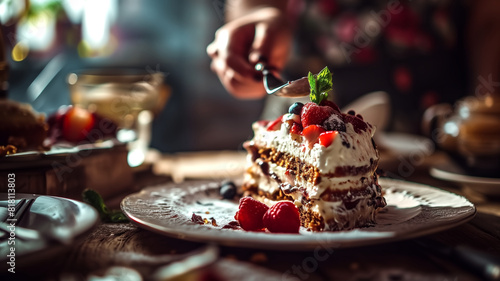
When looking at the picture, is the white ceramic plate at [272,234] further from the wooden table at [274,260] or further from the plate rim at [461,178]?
the plate rim at [461,178]

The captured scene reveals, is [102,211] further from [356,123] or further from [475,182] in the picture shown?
[475,182]

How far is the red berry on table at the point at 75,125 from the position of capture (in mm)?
1978

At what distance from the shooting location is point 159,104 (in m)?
2.73

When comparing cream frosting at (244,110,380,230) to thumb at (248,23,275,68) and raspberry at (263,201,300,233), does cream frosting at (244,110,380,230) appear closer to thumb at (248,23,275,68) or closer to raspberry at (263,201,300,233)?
raspberry at (263,201,300,233)

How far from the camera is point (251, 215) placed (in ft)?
4.37

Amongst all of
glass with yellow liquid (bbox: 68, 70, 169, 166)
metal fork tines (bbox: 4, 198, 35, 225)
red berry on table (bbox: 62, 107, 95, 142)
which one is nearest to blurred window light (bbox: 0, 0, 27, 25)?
glass with yellow liquid (bbox: 68, 70, 169, 166)

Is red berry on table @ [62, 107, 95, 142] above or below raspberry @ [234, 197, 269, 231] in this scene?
above

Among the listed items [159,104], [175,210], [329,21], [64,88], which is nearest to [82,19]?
[64,88]

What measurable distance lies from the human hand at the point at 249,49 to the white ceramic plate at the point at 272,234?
619mm

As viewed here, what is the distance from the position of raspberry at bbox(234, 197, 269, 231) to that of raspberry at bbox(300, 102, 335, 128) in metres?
0.34

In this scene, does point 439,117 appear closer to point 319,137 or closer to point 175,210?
point 319,137

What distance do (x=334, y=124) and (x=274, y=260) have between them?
578mm

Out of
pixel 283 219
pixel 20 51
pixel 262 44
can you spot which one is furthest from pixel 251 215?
pixel 20 51

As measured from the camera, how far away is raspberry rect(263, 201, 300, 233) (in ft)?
4.08
